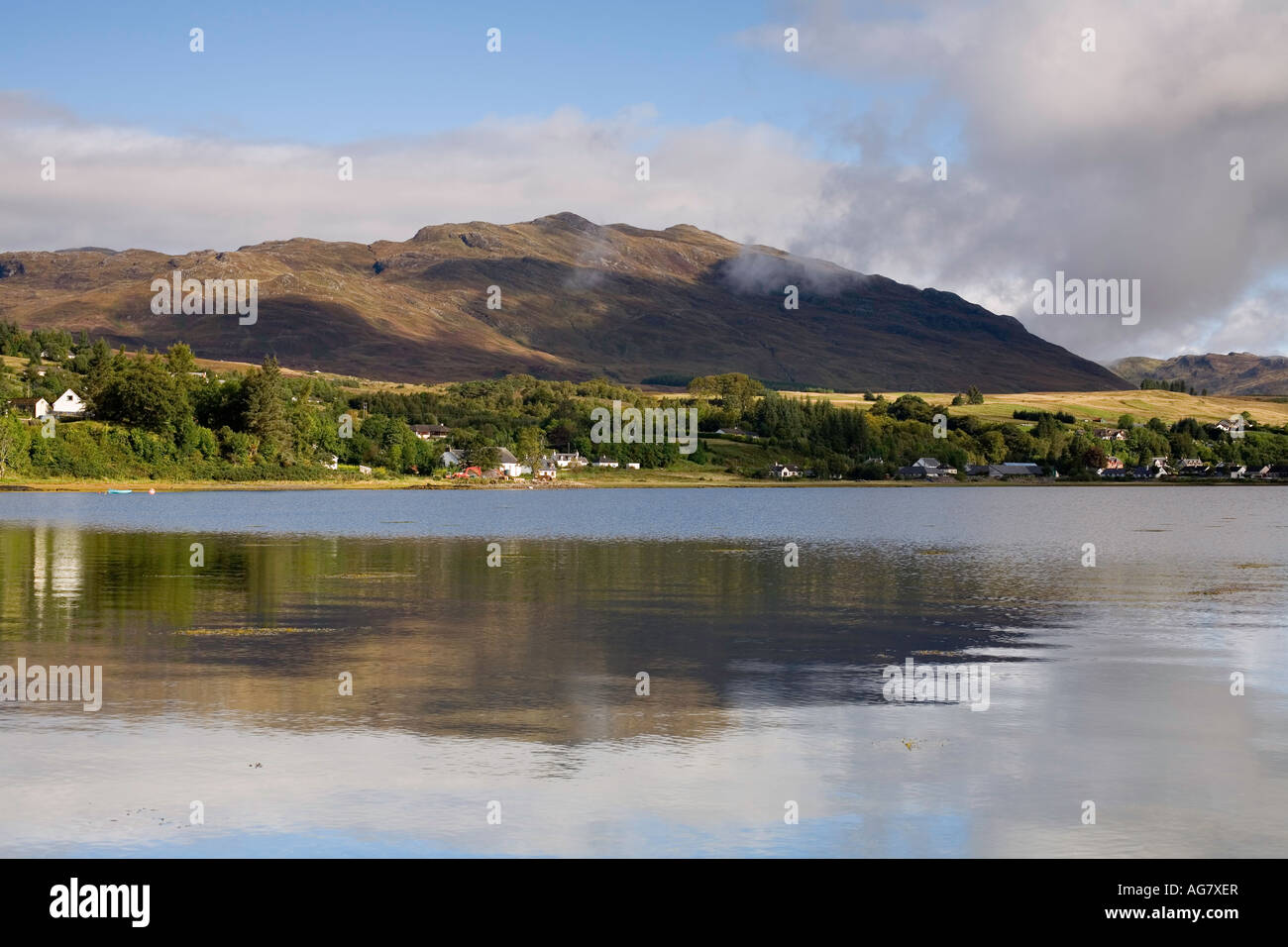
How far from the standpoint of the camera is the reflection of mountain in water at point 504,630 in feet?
82.6

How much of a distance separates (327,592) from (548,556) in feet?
67.7

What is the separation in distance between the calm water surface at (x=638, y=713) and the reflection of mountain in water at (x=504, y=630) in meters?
0.17

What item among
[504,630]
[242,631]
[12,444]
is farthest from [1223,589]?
[12,444]

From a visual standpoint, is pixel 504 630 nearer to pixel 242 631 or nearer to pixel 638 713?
pixel 242 631

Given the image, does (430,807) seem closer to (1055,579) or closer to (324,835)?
(324,835)

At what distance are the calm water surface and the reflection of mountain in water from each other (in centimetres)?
17

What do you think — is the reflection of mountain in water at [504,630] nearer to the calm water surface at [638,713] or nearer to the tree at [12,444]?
the calm water surface at [638,713]

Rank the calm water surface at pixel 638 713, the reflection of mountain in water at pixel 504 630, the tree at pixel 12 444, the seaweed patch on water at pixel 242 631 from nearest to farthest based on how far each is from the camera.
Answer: the calm water surface at pixel 638 713 < the reflection of mountain in water at pixel 504 630 < the seaweed patch on water at pixel 242 631 < the tree at pixel 12 444

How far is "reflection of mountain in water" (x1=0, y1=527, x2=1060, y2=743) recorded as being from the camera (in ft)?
82.6

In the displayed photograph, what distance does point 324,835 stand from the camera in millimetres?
16547

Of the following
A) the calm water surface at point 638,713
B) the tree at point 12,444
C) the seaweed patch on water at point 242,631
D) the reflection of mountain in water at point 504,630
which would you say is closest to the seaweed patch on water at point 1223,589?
the calm water surface at point 638,713

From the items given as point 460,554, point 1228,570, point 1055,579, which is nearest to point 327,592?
point 460,554

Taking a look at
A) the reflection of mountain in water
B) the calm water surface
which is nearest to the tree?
the reflection of mountain in water

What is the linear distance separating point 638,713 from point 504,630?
12.8 m
